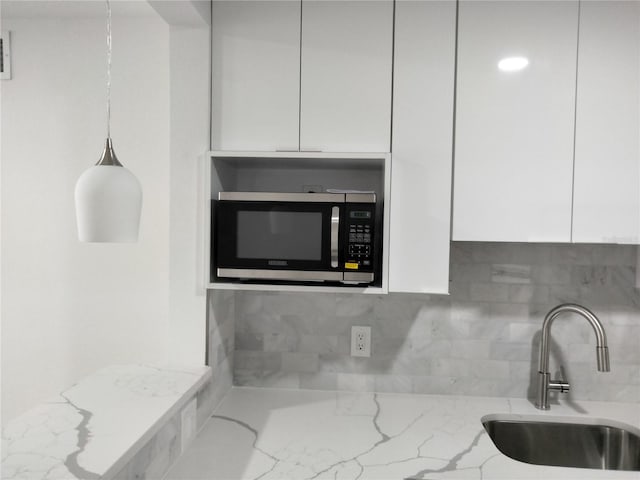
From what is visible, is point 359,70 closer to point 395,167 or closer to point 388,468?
point 395,167

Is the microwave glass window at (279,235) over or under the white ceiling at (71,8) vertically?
under

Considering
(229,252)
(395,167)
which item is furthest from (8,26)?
(395,167)

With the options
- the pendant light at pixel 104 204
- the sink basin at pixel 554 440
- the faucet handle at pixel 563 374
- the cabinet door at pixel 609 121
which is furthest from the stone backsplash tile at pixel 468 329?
the pendant light at pixel 104 204

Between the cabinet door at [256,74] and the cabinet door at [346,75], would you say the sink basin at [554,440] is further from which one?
the cabinet door at [256,74]

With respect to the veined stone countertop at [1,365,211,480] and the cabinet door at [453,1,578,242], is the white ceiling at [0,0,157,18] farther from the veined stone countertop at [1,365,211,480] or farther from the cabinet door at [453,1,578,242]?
the veined stone countertop at [1,365,211,480]

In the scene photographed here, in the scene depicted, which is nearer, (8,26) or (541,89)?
(541,89)

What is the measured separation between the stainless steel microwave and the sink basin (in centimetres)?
80

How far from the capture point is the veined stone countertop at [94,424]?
0.96m

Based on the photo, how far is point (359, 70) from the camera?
5.48 feet

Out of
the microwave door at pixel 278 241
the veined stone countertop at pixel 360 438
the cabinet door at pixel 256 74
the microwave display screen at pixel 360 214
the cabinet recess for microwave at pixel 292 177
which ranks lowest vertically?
the veined stone countertop at pixel 360 438

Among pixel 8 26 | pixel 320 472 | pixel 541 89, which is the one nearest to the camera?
pixel 320 472

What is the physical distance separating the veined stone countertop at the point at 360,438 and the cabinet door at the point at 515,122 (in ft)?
2.19

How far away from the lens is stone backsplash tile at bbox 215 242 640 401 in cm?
199

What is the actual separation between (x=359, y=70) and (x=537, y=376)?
1.36 metres
